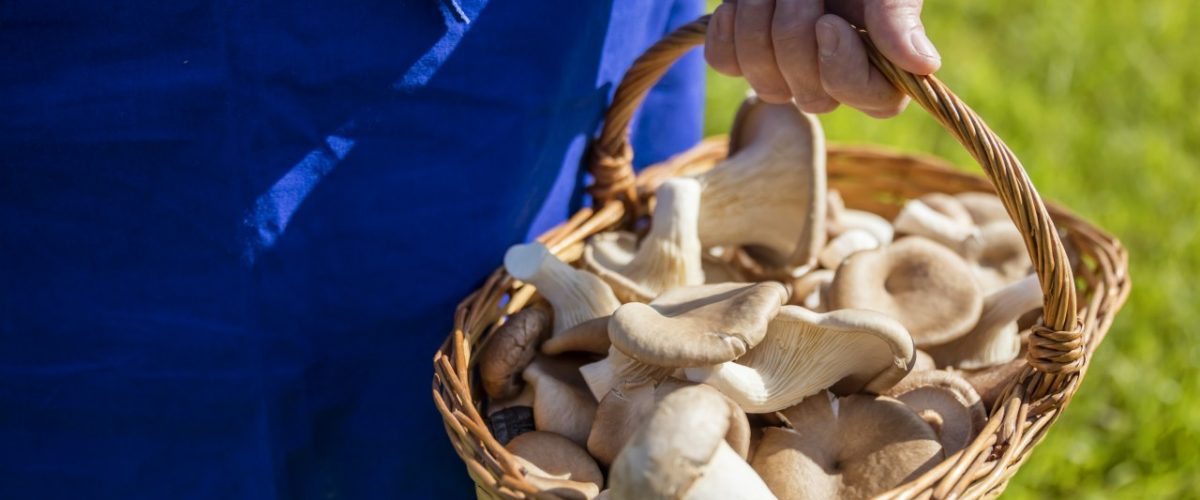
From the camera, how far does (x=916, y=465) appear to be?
147 cm

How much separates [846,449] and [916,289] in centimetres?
47

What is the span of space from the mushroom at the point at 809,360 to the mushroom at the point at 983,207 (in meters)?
0.86

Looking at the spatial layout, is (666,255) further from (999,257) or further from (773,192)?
(999,257)

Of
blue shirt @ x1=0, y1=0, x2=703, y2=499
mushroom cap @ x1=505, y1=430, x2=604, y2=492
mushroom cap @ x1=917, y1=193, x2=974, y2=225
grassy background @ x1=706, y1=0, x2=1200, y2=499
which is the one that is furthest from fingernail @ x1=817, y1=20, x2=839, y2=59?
grassy background @ x1=706, y1=0, x2=1200, y2=499

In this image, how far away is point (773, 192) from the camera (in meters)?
2.04

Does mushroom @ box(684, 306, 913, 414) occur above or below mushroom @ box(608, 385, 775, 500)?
below

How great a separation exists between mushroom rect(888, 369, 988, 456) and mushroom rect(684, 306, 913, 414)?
0.28 feet

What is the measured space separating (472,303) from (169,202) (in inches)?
21.2

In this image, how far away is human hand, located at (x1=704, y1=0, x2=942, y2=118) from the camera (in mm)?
1473

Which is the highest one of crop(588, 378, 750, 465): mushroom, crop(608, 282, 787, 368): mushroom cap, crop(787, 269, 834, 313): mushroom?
crop(608, 282, 787, 368): mushroom cap

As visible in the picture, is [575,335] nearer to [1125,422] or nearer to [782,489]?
[782,489]

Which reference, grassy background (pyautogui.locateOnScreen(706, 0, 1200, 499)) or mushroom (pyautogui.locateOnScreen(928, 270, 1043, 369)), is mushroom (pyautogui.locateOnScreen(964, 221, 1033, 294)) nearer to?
mushroom (pyautogui.locateOnScreen(928, 270, 1043, 369))

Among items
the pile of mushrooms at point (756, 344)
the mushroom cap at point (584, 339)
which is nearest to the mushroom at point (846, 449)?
the pile of mushrooms at point (756, 344)

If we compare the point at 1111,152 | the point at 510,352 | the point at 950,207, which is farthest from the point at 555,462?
the point at 1111,152
